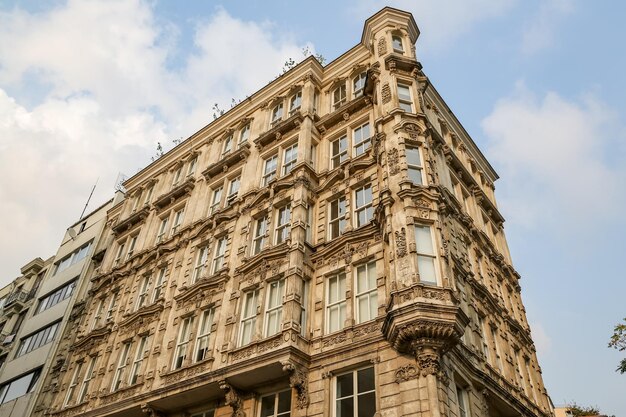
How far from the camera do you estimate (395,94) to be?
23.1 m

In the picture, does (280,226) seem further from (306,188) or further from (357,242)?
(357,242)

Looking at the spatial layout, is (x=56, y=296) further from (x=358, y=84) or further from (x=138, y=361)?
(x=358, y=84)

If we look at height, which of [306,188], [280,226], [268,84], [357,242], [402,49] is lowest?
[357,242]

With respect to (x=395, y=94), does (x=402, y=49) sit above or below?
above

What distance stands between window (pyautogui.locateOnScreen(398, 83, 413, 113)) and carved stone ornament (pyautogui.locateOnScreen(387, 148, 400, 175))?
299 centimetres

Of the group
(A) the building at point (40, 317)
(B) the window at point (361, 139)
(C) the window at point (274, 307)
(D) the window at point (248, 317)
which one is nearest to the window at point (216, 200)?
(D) the window at point (248, 317)

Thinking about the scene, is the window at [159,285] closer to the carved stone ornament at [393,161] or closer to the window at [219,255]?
the window at [219,255]

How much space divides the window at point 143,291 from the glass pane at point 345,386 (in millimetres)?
14671

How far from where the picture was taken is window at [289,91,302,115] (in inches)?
1138

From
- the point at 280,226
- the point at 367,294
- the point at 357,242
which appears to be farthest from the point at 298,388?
the point at 280,226

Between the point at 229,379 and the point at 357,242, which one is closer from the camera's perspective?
the point at 229,379

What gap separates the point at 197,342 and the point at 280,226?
21.2 feet

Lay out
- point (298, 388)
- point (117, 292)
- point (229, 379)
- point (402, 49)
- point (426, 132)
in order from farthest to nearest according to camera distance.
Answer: point (117, 292) → point (402, 49) → point (426, 132) → point (229, 379) → point (298, 388)

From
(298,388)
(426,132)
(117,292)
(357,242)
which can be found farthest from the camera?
(117,292)
